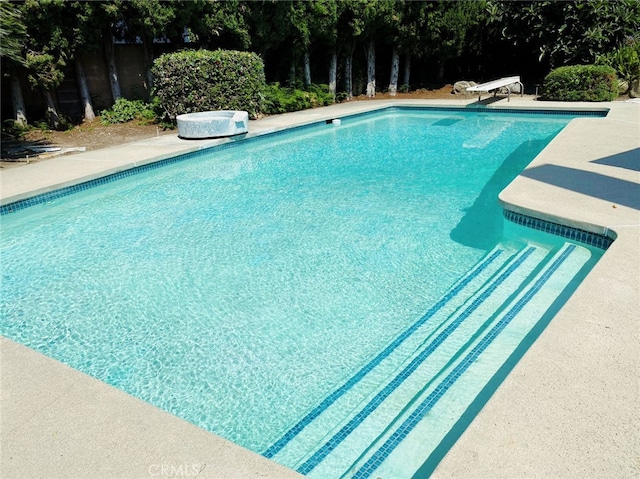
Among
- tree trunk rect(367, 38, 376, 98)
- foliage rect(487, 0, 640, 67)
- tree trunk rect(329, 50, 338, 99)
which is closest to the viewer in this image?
foliage rect(487, 0, 640, 67)

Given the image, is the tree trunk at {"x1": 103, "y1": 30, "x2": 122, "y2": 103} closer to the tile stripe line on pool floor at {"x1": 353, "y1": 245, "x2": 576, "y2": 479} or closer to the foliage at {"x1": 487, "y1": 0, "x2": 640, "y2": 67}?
the foliage at {"x1": 487, "y1": 0, "x2": 640, "y2": 67}

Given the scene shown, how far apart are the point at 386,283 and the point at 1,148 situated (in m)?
9.35

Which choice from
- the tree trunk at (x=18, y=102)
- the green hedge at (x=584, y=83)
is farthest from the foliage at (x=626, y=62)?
the tree trunk at (x=18, y=102)

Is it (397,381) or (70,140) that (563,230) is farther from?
(70,140)

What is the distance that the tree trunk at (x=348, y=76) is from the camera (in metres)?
16.4

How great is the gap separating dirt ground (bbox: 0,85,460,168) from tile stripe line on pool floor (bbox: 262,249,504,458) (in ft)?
27.2

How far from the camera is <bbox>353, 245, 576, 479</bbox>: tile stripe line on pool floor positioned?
2.58 metres

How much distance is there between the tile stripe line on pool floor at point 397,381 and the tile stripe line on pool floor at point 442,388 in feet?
0.74

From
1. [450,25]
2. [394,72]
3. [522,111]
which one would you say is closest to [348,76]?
[394,72]


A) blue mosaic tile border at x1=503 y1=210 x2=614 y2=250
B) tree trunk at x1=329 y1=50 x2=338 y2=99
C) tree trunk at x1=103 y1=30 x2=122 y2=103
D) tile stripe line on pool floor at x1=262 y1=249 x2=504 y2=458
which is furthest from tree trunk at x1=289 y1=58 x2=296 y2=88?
tile stripe line on pool floor at x1=262 y1=249 x2=504 y2=458

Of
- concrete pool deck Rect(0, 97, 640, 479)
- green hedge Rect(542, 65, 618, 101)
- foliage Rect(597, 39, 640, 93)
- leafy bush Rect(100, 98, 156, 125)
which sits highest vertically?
foliage Rect(597, 39, 640, 93)

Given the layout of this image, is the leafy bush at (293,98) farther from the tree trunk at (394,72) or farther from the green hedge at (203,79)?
the tree trunk at (394,72)

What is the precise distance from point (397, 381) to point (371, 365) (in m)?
0.24

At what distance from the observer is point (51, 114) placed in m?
11.7
